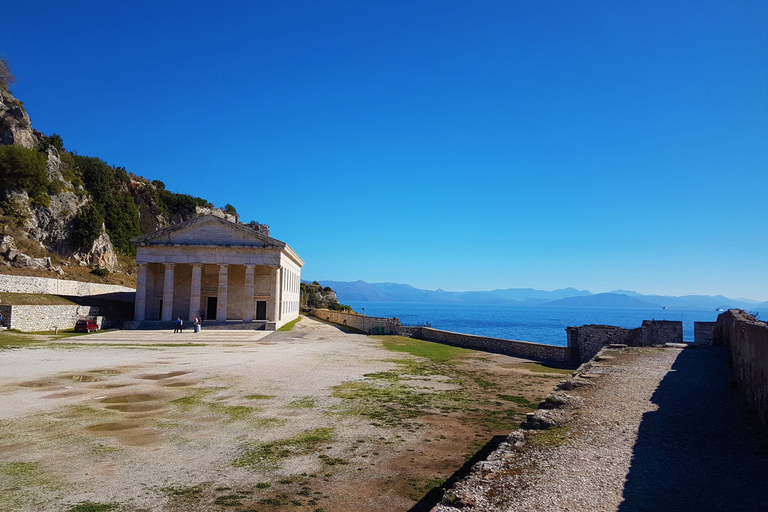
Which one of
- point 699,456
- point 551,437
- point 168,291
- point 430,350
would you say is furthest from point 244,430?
point 168,291

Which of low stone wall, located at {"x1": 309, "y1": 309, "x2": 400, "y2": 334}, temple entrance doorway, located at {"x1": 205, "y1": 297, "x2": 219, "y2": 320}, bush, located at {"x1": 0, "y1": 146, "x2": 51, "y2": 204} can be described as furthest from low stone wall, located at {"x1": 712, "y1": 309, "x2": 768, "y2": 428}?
bush, located at {"x1": 0, "y1": 146, "x2": 51, "y2": 204}

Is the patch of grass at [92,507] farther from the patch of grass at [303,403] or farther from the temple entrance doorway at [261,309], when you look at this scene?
the temple entrance doorway at [261,309]

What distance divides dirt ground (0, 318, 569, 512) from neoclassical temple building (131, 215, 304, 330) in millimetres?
24102

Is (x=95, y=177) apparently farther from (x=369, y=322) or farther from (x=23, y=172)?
(x=369, y=322)

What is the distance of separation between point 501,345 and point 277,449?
74.6 ft

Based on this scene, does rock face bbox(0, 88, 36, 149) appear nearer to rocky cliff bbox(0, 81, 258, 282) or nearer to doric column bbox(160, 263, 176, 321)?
rocky cliff bbox(0, 81, 258, 282)

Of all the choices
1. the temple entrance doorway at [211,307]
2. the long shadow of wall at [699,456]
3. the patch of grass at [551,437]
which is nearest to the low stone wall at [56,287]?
the temple entrance doorway at [211,307]

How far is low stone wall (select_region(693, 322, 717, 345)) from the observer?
22250 millimetres

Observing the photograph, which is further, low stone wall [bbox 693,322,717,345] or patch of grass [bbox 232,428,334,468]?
low stone wall [bbox 693,322,717,345]

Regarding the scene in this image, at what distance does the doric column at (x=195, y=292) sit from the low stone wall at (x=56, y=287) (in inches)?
469

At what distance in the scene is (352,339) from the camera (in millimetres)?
37250

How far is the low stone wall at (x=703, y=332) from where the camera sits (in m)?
22.2

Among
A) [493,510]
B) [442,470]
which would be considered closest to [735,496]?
[493,510]

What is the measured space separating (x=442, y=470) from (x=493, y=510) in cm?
351
